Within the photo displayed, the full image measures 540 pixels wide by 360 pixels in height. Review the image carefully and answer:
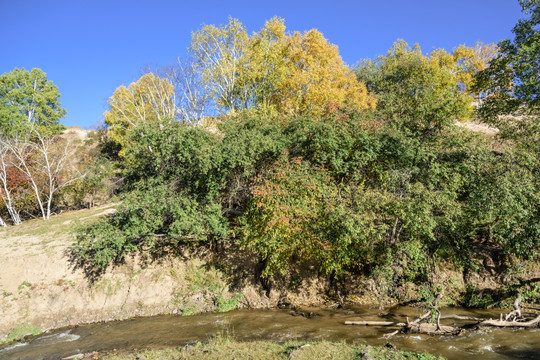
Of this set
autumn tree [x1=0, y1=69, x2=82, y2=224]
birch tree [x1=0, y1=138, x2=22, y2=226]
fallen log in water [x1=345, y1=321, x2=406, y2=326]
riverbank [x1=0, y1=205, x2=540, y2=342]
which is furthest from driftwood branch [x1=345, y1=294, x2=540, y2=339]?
birch tree [x1=0, y1=138, x2=22, y2=226]

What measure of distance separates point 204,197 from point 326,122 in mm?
9358

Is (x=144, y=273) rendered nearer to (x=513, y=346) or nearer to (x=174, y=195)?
(x=174, y=195)

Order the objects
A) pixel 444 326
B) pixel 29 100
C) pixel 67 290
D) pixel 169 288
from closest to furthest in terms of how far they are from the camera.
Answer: pixel 444 326, pixel 67 290, pixel 169 288, pixel 29 100

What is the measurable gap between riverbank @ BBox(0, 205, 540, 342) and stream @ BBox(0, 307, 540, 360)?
0.94 metres

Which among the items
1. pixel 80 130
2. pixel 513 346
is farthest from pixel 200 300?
pixel 80 130

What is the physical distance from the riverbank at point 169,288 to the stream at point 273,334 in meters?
0.94

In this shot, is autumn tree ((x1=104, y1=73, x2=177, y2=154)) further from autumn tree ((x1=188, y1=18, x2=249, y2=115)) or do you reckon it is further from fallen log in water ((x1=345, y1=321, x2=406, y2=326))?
fallen log in water ((x1=345, y1=321, x2=406, y2=326))

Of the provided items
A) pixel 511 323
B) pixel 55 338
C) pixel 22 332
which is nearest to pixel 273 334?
pixel 511 323

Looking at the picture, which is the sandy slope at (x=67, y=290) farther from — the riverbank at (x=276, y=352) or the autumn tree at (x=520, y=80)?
the autumn tree at (x=520, y=80)

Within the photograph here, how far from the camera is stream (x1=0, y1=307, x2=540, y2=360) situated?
1106 cm

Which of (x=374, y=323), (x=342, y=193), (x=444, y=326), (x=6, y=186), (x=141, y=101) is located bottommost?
(x=374, y=323)

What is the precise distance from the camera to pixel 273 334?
530 inches

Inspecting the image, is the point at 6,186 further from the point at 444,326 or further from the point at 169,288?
the point at 444,326

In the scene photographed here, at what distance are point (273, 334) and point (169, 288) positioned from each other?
848 cm
